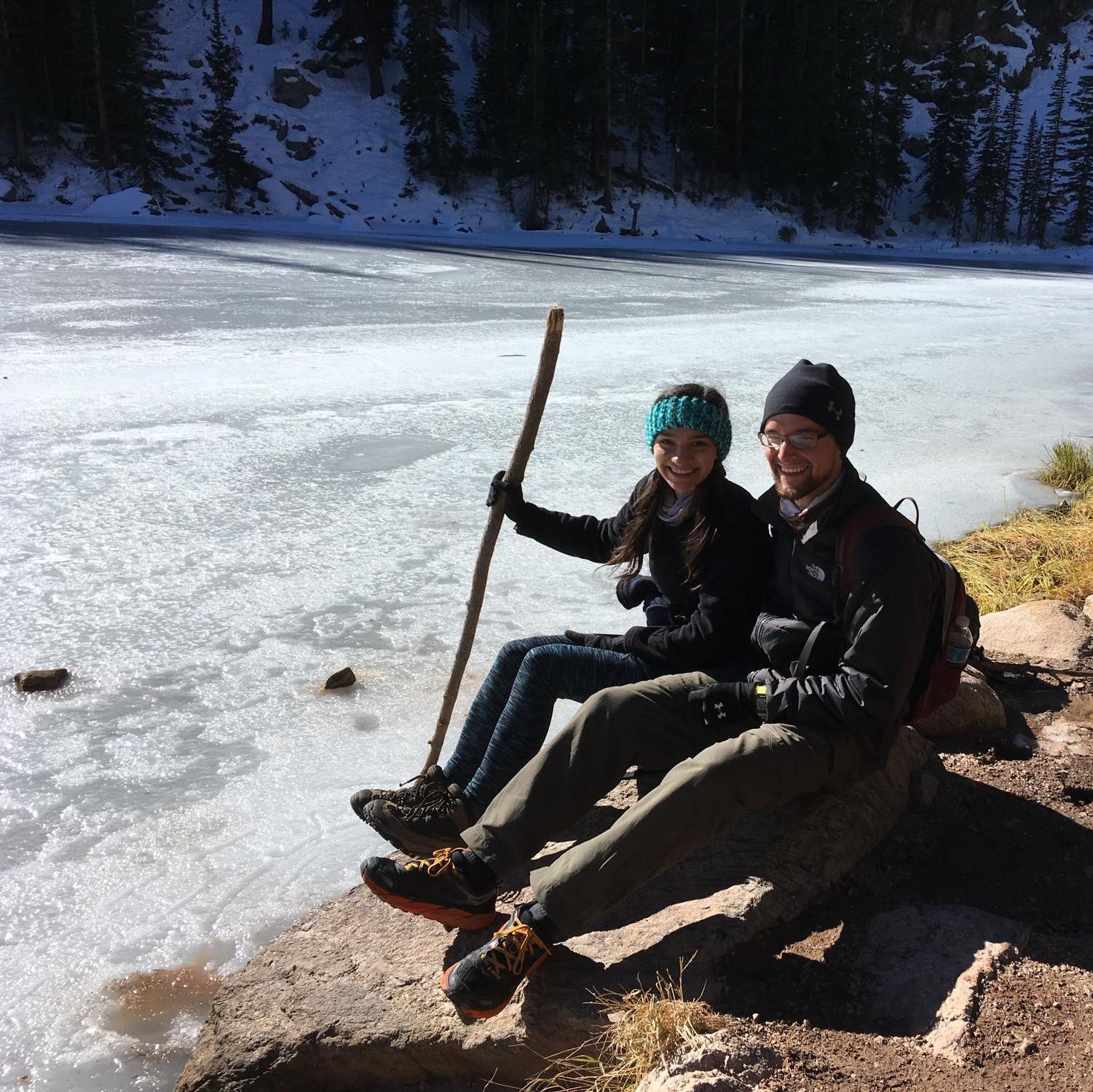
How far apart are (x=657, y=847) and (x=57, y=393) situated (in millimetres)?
5954

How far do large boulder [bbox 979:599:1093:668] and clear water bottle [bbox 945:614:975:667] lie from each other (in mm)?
1581

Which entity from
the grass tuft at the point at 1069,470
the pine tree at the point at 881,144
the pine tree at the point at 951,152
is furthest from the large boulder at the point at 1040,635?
the pine tree at the point at 951,152

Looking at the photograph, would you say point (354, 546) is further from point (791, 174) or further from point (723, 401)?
point (791, 174)

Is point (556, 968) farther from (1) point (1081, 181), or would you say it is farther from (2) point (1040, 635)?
(1) point (1081, 181)

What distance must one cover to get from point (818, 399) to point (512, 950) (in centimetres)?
138

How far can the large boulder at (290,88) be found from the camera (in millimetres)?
29016

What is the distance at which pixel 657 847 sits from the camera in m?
2.23

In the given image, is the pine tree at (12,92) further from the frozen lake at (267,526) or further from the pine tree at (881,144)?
the pine tree at (881,144)

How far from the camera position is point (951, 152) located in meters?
38.4

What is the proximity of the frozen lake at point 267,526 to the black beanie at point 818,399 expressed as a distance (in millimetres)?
1560

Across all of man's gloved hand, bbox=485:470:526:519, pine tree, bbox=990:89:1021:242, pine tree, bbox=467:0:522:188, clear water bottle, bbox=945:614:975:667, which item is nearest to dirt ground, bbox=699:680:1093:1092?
clear water bottle, bbox=945:614:975:667

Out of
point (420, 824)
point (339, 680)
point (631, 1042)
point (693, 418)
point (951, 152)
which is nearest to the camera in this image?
point (631, 1042)

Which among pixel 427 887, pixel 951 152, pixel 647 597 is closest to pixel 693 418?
pixel 647 597

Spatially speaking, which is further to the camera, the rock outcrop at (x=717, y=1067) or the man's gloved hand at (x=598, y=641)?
the man's gloved hand at (x=598, y=641)
